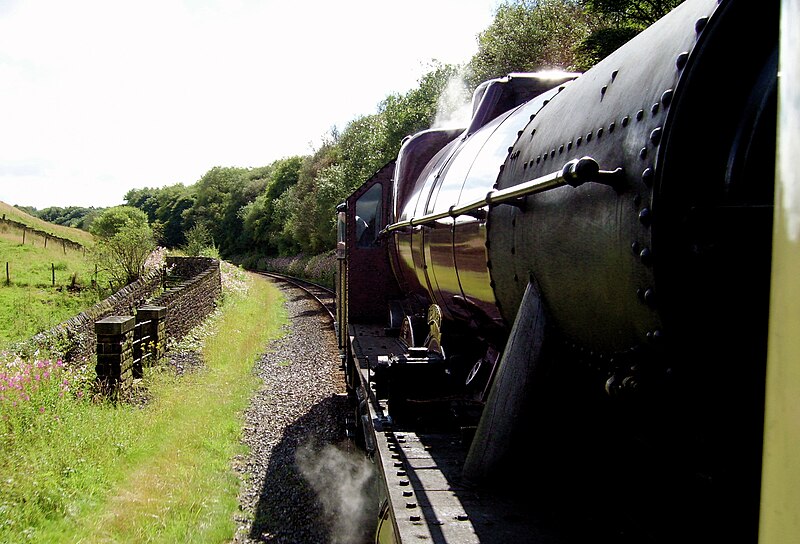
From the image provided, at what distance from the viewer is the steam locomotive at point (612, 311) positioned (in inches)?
64.2

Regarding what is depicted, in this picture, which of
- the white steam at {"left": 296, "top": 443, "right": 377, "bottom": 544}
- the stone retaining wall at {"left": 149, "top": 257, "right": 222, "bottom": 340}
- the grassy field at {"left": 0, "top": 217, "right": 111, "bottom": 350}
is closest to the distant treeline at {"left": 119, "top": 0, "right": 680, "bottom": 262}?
the stone retaining wall at {"left": 149, "top": 257, "right": 222, "bottom": 340}

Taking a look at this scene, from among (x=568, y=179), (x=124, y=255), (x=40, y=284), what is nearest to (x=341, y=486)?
(x=568, y=179)

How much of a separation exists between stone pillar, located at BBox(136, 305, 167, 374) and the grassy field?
7.15 meters

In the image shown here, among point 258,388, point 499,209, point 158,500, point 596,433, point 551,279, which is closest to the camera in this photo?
point 551,279

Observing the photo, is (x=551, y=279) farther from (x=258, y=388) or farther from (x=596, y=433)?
(x=258, y=388)

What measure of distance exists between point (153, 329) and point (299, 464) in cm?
537

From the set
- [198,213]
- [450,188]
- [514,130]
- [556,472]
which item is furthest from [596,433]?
[198,213]

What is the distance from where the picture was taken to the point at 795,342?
75 centimetres

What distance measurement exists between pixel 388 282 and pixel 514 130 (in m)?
5.18

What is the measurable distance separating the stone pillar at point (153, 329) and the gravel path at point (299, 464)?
5.99 feet

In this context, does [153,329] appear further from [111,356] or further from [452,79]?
[452,79]

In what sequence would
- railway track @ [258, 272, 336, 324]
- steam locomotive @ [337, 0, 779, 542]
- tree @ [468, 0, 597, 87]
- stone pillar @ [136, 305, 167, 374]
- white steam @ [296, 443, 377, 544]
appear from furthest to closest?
tree @ [468, 0, 597, 87] → railway track @ [258, 272, 336, 324] → stone pillar @ [136, 305, 167, 374] → white steam @ [296, 443, 377, 544] → steam locomotive @ [337, 0, 779, 542]

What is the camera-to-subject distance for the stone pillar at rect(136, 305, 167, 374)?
10.8m

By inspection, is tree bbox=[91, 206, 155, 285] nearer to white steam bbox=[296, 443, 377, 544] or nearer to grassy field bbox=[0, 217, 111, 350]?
grassy field bbox=[0, 217, 111, 350]
